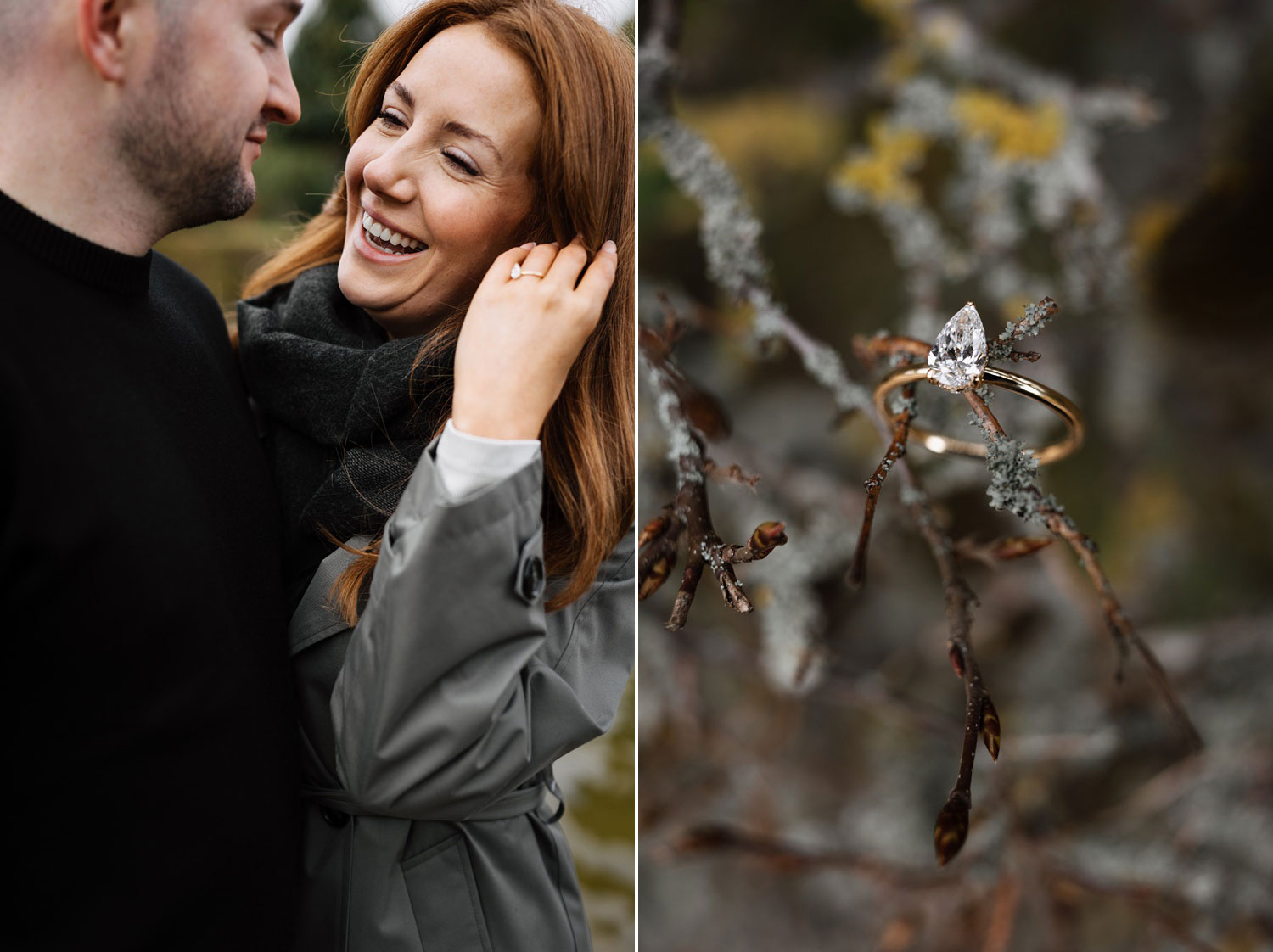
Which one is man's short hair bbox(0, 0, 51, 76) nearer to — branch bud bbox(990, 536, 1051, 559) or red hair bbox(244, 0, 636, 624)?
red hair bbox(244, 0, 636, 624)

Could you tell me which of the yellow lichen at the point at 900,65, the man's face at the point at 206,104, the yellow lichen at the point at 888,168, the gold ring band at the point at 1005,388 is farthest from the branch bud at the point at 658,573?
the yellow lichen at the point at 900,65

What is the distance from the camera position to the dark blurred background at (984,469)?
0.70 m

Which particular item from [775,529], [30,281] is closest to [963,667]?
[775,529]

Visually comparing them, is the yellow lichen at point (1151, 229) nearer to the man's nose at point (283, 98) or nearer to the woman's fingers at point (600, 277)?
the woman's fingers at point (600, 277)

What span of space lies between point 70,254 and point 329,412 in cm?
11

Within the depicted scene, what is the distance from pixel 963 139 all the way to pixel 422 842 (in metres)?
0.65

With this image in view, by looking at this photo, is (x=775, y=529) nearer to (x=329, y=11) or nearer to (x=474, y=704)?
(x=474, y=704)

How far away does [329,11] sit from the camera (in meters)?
0.41

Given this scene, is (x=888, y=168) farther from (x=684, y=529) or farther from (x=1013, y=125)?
(x=684, y=529)

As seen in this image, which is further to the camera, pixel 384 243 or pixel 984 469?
pixel 984 469

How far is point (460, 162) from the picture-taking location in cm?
38

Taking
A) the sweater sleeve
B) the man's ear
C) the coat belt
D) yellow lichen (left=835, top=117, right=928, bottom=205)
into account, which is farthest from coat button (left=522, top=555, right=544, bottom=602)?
yellow lichen (left=835, top=117, right=928, bottom=205)

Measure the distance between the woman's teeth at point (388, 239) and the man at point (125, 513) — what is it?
0.16 ft

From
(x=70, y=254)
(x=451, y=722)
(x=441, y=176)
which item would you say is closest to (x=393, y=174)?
(x=441, y=176)
